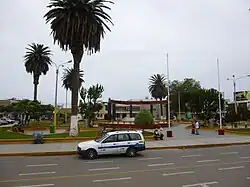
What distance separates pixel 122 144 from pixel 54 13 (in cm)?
1921

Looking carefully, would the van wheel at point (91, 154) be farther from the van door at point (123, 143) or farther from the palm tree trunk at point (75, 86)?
the palm tree trunk at point (75, 86)

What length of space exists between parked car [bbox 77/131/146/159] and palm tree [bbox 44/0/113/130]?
1237 centimetres

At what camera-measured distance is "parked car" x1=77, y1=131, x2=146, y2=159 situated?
59.3 feet

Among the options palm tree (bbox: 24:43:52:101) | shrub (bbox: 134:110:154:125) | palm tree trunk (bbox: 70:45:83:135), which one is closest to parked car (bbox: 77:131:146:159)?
palm tree trunk (bbox: 70:45:83:135)

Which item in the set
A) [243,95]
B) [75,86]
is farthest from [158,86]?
[75,86]

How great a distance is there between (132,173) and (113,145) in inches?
225

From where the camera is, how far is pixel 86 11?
31.3 metres

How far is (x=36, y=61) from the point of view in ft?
200

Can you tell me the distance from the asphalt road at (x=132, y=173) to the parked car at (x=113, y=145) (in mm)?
1224

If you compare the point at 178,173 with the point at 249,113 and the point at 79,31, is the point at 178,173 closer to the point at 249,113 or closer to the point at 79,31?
the point at 79,31

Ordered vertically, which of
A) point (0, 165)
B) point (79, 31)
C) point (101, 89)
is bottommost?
point (0, 165)

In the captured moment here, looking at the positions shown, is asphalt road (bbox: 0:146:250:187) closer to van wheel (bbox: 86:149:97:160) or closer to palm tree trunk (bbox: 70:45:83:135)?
van wheel (bbox: 86:149:97:160)

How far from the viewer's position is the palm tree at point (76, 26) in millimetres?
31016

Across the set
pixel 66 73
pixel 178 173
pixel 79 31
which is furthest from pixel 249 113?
pixel 66 73
